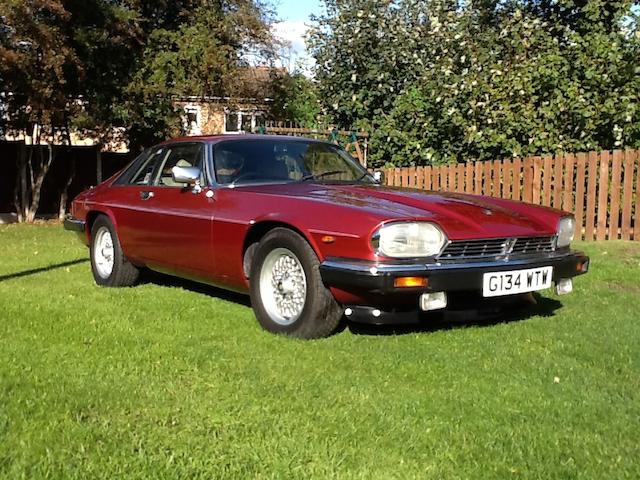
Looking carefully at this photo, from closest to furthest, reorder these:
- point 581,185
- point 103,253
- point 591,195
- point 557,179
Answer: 1. point 103,253
2. point 591,195
3. point 581,185
4. point 557,179

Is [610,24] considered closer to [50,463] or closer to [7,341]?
[7,341]

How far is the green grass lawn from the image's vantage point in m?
2.86

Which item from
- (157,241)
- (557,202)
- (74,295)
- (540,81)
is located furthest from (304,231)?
(540,81)

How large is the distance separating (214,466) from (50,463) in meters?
0.62

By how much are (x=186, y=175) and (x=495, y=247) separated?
2.38 m

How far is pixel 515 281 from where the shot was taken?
464 cm

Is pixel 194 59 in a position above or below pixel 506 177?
above

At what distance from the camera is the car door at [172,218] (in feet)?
18.2

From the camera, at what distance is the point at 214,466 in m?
2.82

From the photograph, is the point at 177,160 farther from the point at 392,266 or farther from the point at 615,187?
the point at 615,187

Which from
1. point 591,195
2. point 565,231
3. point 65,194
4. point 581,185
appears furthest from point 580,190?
point 65,194

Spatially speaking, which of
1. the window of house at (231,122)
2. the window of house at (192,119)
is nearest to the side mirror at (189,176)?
the window of house at (192,119)

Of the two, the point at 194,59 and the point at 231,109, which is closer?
the point at 194,59

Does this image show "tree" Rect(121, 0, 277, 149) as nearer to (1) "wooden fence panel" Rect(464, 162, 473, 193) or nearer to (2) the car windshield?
(1) "wooden fence panel" Rect(464, 162, 473, 193)
